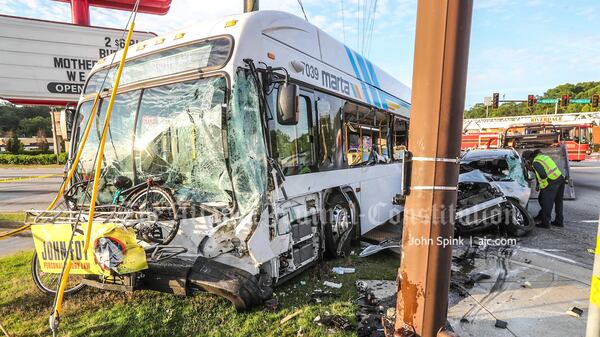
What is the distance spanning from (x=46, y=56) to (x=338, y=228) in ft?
24.1

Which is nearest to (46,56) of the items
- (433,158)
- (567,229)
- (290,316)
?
(290,316)

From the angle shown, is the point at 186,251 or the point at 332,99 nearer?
the point at 186,251

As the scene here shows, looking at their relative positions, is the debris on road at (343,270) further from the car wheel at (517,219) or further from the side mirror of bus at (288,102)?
the car wheel at (517,219)

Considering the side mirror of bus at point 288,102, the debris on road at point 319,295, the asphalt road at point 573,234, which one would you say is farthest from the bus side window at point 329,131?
the asphalt road at point 573,234

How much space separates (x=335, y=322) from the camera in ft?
11.2

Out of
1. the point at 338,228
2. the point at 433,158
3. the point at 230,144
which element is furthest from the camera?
the point at 338,228

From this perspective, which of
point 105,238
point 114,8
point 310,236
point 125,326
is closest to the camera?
point 105,238

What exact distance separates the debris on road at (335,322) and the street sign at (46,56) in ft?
22.7

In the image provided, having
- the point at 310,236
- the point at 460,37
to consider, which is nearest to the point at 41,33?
the point at 310,236

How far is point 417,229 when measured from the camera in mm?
2604

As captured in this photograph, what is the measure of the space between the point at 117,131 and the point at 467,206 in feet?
18.8

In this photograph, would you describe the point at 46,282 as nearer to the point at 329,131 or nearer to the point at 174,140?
the point at 174,140

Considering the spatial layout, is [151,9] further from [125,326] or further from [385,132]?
[125,326]

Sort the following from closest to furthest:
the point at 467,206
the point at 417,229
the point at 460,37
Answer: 1. the point at 460,37
2. the point at 417,229
3. the point at 467,206
